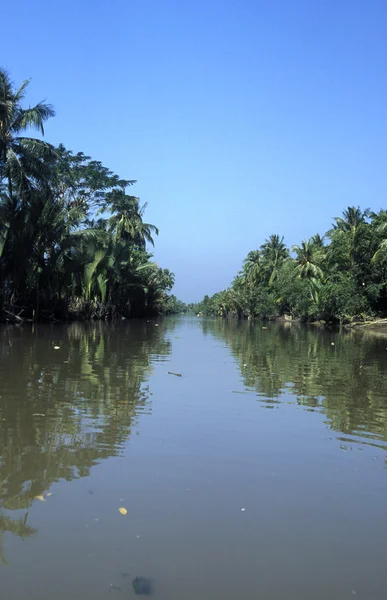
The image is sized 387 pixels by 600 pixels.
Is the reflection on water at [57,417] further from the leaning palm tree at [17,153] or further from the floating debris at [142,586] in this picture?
the leaning palm tree at [17,153]

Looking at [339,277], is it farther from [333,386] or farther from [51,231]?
[333,386]

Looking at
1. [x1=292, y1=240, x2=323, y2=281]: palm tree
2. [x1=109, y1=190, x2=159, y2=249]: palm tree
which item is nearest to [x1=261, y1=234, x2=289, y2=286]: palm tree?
[x1=292, y1=240, x2=323, y2=281]: palm tree

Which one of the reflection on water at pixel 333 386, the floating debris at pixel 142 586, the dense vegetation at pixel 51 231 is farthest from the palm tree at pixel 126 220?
the floating debris at pixel 142 586

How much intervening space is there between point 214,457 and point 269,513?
4.10 feet

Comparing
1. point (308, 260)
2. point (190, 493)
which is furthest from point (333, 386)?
point (308, 260)

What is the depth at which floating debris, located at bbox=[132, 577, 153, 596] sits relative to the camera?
2361mm

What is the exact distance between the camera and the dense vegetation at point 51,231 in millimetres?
21844

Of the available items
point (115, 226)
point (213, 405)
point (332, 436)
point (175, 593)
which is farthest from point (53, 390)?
point (115, 226)

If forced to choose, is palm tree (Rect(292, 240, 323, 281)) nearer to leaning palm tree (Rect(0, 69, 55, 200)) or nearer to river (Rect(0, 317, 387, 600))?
leaning palm tree (Rect(0, 69, 55, 200))

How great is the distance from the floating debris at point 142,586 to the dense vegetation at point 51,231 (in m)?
21.0

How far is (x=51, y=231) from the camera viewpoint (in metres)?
26.1

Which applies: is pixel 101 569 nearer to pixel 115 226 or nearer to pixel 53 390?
pixel 53 390

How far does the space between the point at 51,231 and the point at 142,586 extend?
25294mm

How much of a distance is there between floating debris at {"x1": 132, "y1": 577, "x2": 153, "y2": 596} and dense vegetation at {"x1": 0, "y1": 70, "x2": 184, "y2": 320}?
20952mm
